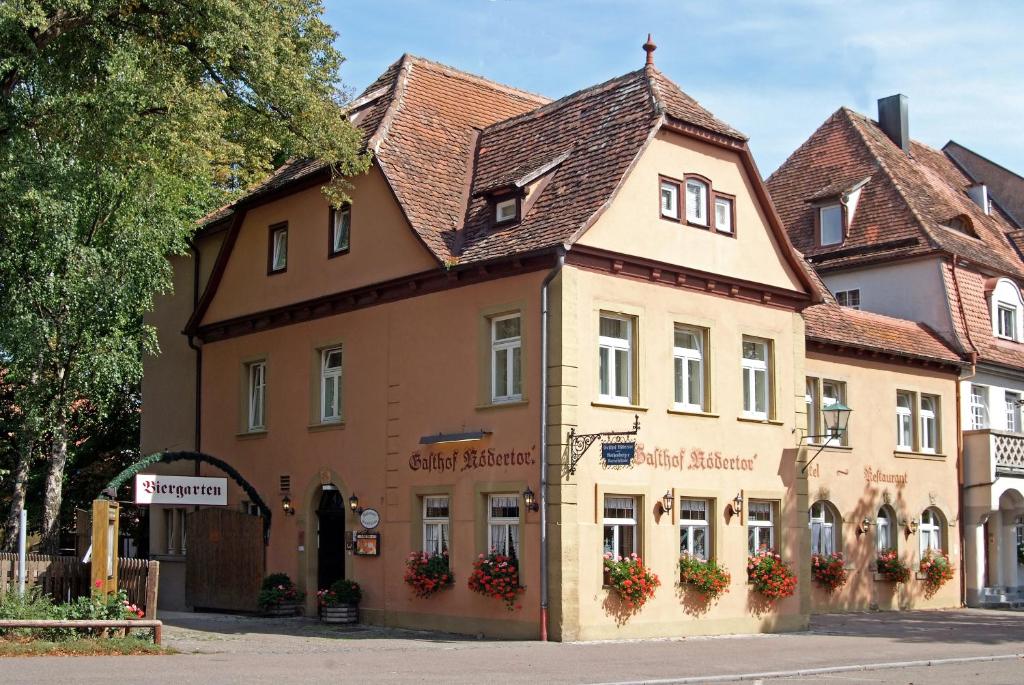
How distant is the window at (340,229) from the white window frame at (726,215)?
6.91 meters

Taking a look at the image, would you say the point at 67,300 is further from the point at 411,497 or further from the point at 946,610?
the point at 946,610

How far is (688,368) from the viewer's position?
76.8ft

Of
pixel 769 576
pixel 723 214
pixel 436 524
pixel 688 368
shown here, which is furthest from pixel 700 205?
pixel 436 524

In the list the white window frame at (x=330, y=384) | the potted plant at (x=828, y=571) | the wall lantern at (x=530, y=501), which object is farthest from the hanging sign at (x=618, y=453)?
the potted plant at (x=828, y=571)

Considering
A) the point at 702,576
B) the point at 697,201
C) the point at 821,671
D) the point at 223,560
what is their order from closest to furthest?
the point at 821,671
the point at 702,576
the point at 697,201
the point at 223,560

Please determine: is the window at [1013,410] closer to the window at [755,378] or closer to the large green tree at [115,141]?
the window at [755,378]

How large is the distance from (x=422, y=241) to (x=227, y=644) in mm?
7624

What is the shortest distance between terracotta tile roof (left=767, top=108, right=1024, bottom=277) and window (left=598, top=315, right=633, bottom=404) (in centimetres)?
1384

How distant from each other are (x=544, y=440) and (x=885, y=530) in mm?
12974

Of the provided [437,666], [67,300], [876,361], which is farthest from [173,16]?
[876,361]

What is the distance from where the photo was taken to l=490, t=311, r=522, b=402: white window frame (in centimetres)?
2200

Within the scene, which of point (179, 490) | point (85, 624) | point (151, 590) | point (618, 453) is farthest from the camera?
point (179, 490)

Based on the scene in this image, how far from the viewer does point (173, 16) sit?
2025 centimetres

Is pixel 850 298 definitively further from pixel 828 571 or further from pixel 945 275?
pixel 828 571
